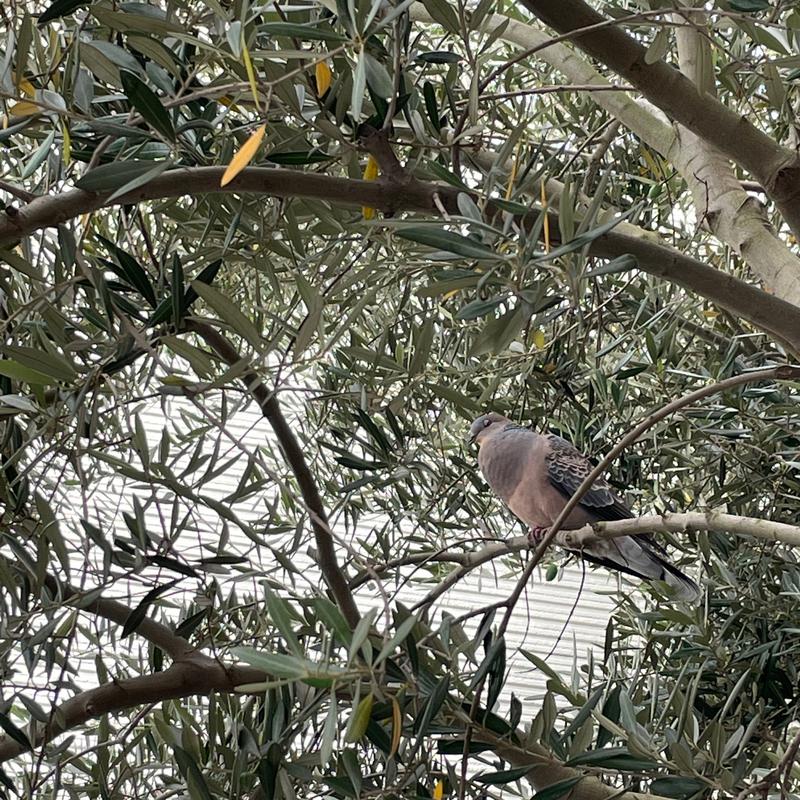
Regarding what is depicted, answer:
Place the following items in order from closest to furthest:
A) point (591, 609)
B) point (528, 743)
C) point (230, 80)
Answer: point (230, 80), point (528, 743), point (591, 609)

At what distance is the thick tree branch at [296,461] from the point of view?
2.91 feet

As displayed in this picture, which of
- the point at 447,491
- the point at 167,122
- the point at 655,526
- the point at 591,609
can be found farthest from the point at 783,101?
the point at 591,609

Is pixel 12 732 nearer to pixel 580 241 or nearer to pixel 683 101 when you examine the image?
pixel 580 241

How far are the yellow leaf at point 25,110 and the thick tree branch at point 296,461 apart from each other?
0.69 ft

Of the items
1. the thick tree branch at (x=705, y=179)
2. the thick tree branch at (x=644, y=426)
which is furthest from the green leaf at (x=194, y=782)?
the thick tree branch at (x=705, y=179)

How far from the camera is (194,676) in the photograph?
3.25 feet

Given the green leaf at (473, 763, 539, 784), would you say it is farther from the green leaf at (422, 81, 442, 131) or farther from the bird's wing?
the bird's wing

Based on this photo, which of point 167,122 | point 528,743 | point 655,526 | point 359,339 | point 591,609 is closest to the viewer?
point 167,122

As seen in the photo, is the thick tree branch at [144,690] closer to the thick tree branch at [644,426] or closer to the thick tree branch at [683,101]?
the thick tree branch at [644,426]

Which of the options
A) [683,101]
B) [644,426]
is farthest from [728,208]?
[644,426]

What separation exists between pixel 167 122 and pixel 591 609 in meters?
2.89

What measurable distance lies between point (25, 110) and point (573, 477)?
4.10 feet

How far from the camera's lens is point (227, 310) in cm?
75

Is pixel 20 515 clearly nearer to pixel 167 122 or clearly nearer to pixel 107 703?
pixel 107 703
